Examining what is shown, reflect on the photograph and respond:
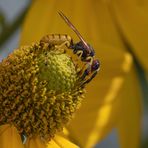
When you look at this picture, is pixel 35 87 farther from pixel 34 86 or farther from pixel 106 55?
pixel 106 55

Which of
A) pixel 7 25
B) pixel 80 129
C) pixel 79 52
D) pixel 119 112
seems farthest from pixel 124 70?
pixel 79 52

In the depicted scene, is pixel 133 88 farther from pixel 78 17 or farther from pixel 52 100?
pixel 52 100

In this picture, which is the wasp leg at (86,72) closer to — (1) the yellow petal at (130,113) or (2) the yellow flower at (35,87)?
(2) the yellow flower at (35,87)

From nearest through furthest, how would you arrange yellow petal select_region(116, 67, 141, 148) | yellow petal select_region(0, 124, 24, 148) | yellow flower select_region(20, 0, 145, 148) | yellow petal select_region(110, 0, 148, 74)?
yellow petal select_region(0, 124, 24, 148) < yellow flower select_region(20, 0, 145, 148) < yellow petal select_region(116, 67, 141, 148) < yellow petal select_region(110, 0, 148, 74)

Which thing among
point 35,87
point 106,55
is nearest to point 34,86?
point 35,87

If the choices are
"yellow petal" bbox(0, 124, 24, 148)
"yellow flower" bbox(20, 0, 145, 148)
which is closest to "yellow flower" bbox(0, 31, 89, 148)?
"yellow petal" bbox(0, 124, 24, 148)

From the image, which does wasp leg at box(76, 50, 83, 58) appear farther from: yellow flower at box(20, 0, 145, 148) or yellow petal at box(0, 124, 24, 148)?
yellow flower at box(20, 0, 145, 148)
